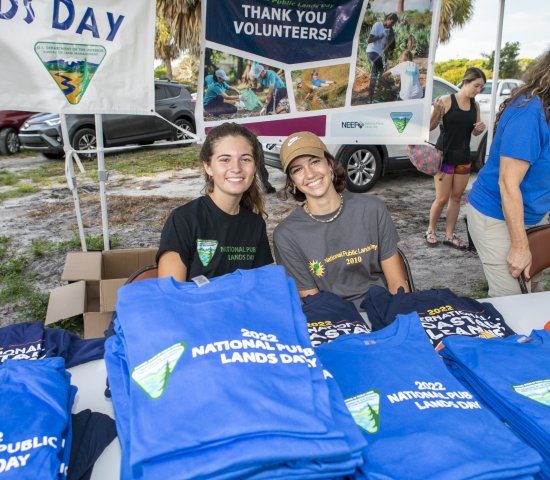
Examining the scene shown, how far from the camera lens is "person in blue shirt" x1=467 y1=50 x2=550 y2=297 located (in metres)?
1.86

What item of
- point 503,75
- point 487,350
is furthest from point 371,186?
point 503,75

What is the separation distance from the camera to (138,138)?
33.1 feet

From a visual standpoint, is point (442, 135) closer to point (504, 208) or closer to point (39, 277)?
point (504, 208)

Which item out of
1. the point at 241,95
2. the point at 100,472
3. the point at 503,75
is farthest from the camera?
the point at 503,75

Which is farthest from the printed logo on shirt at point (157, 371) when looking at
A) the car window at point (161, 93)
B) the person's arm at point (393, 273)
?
the car window at point (161, 93)

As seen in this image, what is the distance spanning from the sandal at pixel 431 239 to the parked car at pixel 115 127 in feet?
19.9

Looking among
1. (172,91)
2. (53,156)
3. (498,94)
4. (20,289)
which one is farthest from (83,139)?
(498,94)

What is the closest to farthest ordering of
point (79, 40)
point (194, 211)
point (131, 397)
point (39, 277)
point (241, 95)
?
point (131, 397)
point (194, 211)
point (79, 40)
point (241, 95)
point (39, 277)

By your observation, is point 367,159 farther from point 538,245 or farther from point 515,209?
point 515,209

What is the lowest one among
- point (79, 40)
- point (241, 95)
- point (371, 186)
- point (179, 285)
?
point (371, 186)

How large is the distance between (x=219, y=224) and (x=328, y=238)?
1.54 feet

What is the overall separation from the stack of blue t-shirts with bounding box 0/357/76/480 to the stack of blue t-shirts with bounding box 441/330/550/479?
2.90 feet

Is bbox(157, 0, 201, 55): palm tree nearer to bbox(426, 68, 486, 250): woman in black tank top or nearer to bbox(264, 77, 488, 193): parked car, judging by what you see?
bbox(264, 77, 488, 193): parked car

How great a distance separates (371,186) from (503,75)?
686 inches
